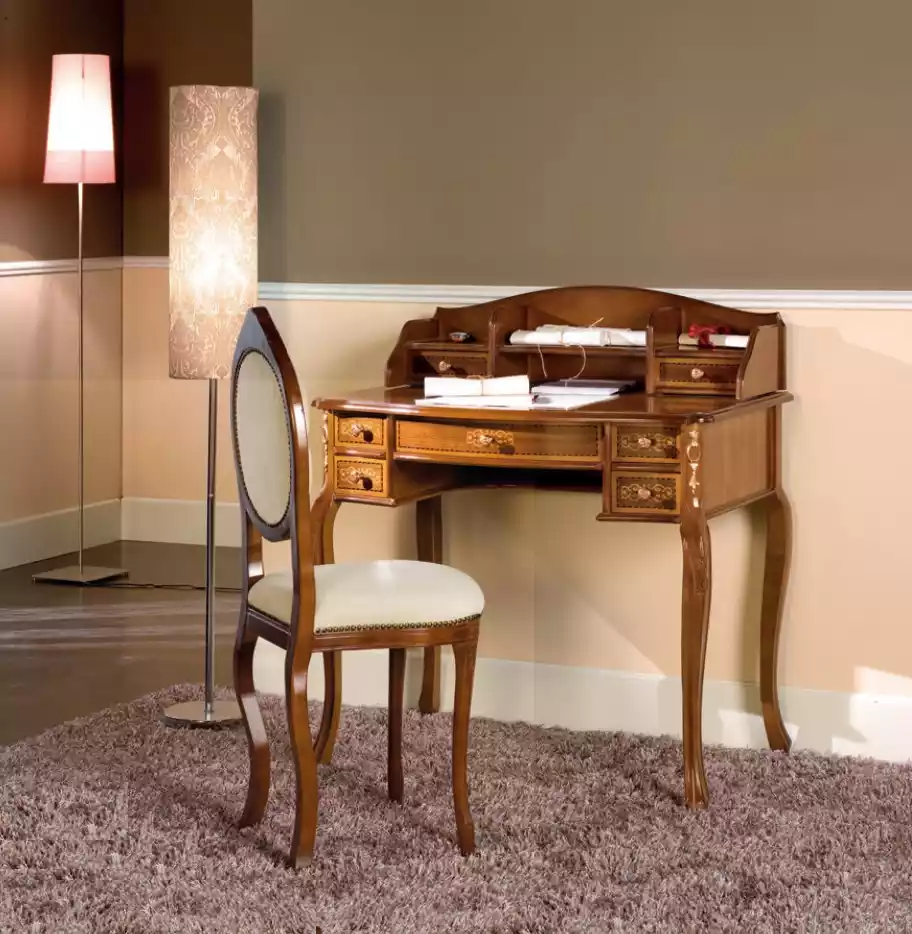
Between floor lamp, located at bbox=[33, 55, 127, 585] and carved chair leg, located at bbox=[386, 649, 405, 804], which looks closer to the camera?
carved chair leg, located at bbox=[386, 649, 405, 804]

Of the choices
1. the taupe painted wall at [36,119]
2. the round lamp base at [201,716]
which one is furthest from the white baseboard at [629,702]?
the taupe painted wall at [36,119]

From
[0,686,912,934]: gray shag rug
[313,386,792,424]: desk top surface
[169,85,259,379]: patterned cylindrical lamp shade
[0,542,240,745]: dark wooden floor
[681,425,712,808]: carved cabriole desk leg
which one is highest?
[169,85,259,379]: patterned cylindrical lamp shade

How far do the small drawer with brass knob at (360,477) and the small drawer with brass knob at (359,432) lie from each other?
4cm

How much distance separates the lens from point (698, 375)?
345 cm

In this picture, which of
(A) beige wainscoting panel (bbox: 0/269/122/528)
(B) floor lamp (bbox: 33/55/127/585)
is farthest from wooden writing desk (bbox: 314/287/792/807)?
(A) beige wainscoting panel (bbox: 0/269/122/528)

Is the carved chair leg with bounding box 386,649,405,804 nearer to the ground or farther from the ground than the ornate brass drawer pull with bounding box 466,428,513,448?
nearer to the ground

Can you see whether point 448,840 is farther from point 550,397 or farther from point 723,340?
point 723,340

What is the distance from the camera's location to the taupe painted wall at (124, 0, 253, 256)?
606 centimetres

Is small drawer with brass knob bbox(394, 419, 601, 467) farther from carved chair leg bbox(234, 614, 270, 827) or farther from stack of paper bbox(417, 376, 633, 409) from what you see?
carved chair leg bbox(234, 614, 270, 827)

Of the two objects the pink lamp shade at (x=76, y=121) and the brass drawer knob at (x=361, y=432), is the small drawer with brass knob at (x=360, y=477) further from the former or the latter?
the pink lamp shade at (x=76, y=121)

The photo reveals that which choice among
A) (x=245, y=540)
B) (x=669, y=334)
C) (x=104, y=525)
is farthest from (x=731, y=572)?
(x=104, y=525)

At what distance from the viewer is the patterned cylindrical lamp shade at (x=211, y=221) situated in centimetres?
377

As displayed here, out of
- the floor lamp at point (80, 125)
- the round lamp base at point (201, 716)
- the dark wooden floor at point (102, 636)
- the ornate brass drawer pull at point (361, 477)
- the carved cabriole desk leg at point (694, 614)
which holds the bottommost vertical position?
the dark wooden floor at point (102, 636)

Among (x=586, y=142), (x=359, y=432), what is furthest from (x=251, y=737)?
(x=586, y=142)
